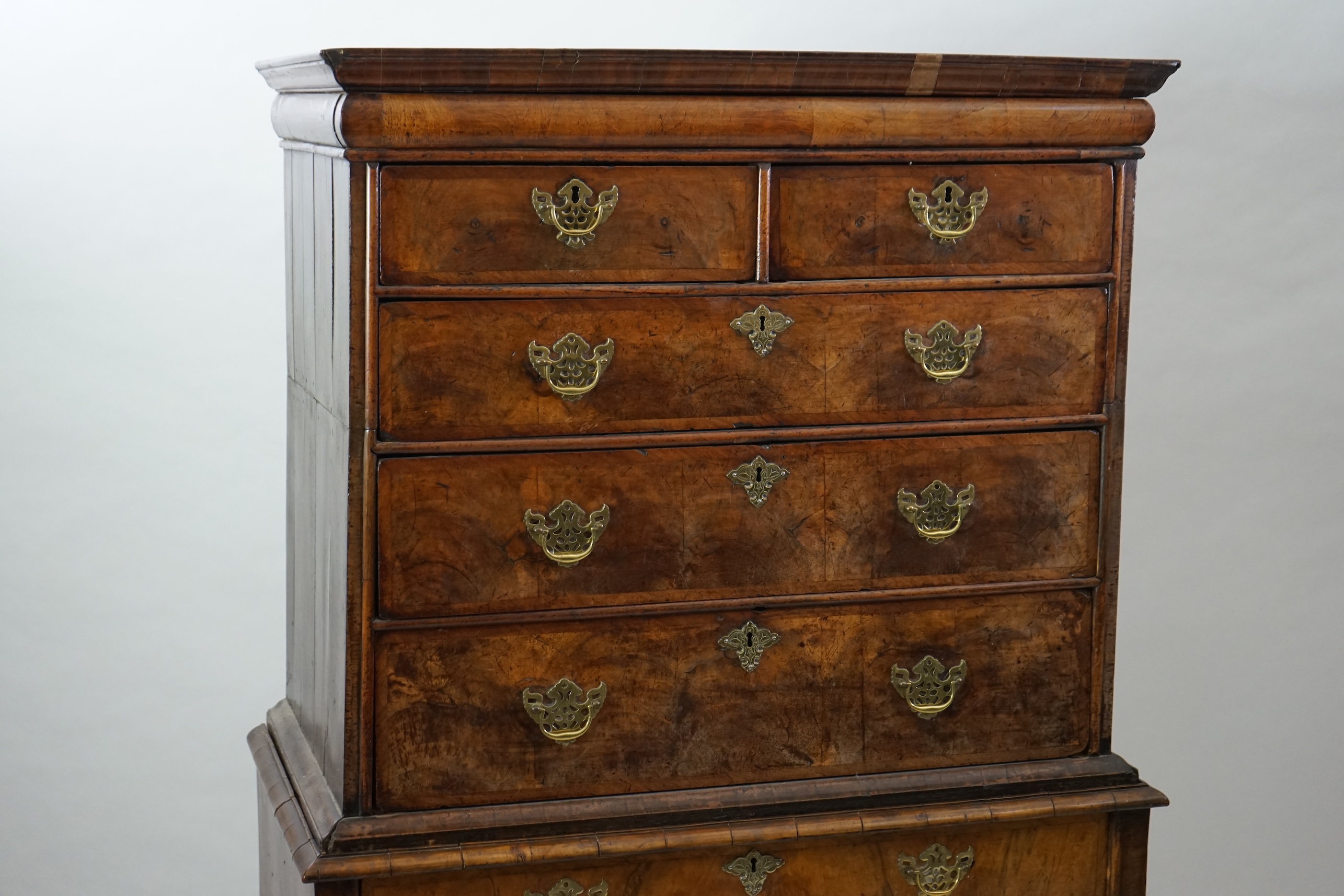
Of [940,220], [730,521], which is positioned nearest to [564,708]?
[730,521]

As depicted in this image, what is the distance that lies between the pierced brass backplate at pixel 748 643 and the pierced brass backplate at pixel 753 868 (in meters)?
0.28

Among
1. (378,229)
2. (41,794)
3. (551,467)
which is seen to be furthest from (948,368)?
(41,794)

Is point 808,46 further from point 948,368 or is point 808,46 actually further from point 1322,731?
point 1322,731

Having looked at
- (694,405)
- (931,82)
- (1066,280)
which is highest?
(931,82)

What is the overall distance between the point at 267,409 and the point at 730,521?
1.17 metres

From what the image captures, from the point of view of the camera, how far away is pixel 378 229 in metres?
1.94

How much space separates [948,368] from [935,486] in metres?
0.17

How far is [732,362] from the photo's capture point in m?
2.10

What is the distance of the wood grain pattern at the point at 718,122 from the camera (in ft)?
6.28

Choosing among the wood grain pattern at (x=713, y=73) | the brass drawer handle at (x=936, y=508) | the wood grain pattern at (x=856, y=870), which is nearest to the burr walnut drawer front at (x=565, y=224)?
the wood grain pattern at (x=713, y=73)

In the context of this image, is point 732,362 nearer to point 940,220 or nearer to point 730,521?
point 730,521

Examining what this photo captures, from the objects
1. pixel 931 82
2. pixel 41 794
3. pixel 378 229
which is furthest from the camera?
pixel 41 794

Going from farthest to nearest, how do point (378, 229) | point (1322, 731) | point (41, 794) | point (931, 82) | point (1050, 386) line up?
point (1322, 731) → point (41, 794) → point (1050, 386) → point (931, 82) → point (378, 229)

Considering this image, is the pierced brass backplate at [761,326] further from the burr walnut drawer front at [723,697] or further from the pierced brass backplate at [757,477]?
the burr walnut drawer front at [723,697]
